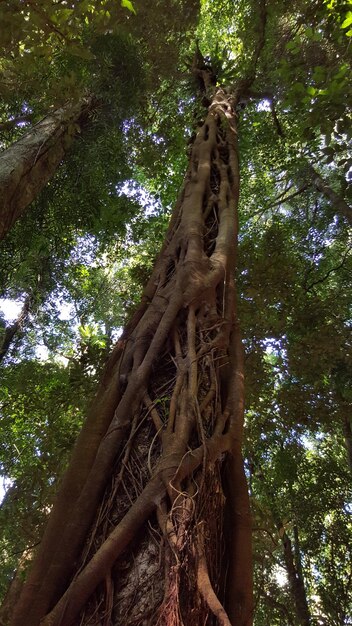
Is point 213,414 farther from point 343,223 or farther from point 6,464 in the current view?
point 343,223

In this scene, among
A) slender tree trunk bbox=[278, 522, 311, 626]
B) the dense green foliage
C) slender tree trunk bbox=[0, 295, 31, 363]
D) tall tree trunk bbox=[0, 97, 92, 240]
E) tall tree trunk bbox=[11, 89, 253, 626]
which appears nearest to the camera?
tall tree trunk bbox=[11, 89, 253, 626]

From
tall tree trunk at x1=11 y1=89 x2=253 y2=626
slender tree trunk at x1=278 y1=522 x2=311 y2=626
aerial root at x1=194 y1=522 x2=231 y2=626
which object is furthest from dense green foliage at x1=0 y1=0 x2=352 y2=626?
aerial root at x1=194 y1=522 x2=231 y2=626

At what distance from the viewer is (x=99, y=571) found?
1.41 meters

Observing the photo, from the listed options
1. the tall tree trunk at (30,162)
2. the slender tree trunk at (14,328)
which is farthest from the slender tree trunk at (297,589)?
the slender tree trunk at (14,328)

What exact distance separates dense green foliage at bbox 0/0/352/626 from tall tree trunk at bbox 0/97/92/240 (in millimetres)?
430

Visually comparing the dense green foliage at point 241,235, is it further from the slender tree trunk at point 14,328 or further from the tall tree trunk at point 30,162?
the tall tree trunk at point 30,162

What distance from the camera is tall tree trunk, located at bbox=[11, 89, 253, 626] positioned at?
1.38m

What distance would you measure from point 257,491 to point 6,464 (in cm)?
383

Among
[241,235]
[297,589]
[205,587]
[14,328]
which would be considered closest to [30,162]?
[205,587]

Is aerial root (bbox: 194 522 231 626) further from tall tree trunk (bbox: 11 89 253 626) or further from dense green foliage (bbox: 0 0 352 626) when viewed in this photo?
dense green foliage (bbox: 0 0 352 626)

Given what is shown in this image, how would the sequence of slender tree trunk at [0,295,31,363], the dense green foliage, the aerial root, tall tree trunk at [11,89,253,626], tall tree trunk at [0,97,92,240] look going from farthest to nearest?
slender tree trunk at [0,295,31,363], tall tree trunk at [0,97,92,240], the dense green foliage, tall tree trunk at [11,89,253,626], the aerial root

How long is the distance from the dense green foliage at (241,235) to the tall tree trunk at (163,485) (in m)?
1.05

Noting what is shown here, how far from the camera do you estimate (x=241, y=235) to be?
28.8 ft

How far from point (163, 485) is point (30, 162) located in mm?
3625
